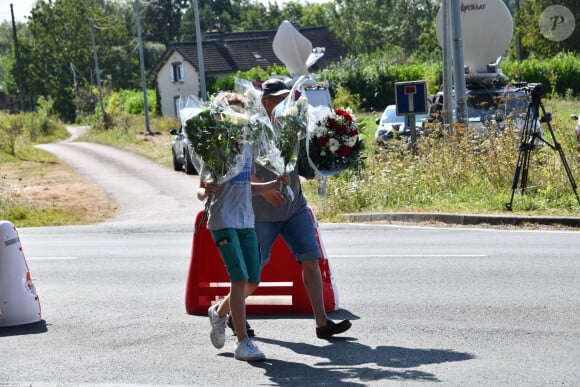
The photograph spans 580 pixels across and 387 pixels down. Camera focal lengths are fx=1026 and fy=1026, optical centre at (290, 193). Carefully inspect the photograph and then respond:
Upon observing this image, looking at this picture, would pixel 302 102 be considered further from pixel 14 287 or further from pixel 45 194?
pixel 45 194

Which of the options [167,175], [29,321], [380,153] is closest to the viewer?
[29,321]

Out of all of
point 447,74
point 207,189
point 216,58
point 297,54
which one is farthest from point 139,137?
point 207,189

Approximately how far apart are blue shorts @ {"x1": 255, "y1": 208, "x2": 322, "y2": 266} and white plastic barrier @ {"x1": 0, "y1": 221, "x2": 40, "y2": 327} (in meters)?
2.41

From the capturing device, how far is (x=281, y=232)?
24.0 feet

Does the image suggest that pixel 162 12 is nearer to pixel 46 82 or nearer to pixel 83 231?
pixel 46 82

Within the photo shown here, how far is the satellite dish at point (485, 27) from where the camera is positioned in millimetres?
22250

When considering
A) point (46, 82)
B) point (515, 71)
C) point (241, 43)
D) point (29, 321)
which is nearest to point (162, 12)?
point (46, 82)

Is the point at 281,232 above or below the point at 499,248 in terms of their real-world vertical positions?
above

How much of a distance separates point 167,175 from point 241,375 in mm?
24348

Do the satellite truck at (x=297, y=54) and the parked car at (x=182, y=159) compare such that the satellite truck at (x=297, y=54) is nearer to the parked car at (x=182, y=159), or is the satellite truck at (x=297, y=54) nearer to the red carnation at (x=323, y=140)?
the parked car at (x=182, y=159)

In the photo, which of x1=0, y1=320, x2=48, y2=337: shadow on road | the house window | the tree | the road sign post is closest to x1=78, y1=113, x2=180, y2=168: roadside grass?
the house window

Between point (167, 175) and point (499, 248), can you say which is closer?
point (499, 248)

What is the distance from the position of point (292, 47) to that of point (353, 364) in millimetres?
20460

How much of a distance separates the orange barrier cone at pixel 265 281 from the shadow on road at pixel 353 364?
109 cm
